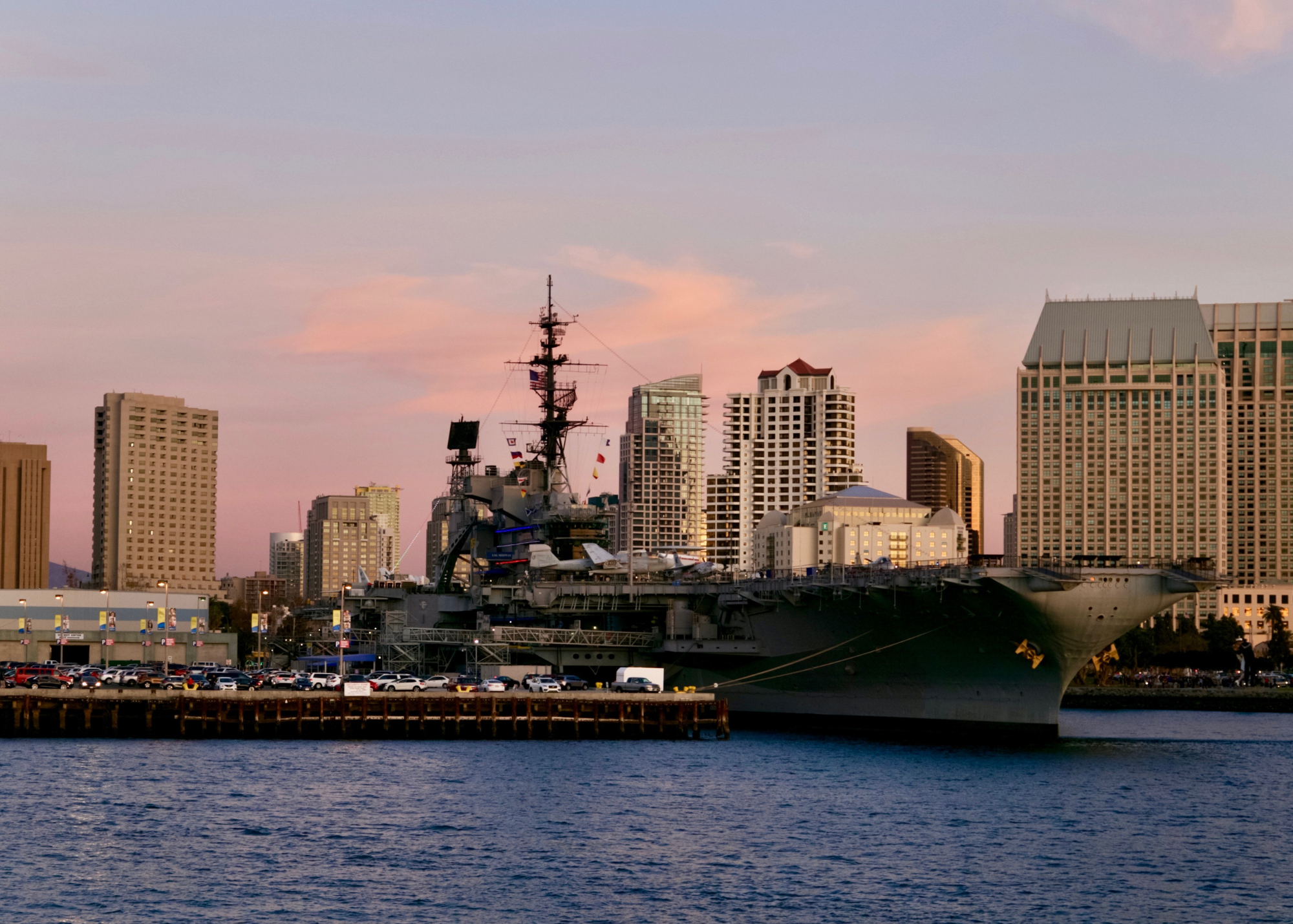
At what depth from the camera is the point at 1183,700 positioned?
102m

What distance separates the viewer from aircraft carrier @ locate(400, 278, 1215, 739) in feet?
168

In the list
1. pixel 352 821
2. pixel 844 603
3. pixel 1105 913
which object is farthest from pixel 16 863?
pixel 844 603

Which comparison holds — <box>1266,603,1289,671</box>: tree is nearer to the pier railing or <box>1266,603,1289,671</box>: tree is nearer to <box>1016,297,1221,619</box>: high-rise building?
<box>1016,297,1221,619</box>: high-rise building

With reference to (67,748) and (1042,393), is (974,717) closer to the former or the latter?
(67,748)

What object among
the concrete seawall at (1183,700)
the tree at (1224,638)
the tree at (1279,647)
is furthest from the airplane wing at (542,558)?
the tree at (1224,638)

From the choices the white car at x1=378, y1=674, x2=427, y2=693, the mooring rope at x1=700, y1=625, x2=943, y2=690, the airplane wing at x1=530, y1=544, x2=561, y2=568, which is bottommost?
the white car at x1=378, y1=674, x2=427, y2=693

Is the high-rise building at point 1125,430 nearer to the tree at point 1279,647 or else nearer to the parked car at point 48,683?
the tree at point 1279,647

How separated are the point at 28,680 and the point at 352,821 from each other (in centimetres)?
3200

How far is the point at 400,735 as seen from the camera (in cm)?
5650

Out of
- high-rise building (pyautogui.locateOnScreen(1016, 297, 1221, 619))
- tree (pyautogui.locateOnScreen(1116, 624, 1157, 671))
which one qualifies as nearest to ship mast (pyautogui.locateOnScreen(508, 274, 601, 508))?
tree (pyautogui.locateOnScreen(1116, 624, 1157, 671))

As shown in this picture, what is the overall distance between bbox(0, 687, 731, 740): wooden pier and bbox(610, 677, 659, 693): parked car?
4.65 ft

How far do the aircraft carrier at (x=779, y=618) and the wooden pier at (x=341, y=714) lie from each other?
4523 millimetres

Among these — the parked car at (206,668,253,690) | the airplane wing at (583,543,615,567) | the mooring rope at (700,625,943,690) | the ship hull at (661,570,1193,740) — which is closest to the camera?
the ship hull at (661,570,1193,740)

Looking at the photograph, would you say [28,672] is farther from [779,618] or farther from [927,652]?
[927,652]
